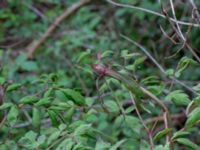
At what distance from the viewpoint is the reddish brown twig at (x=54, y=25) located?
11.1 ft

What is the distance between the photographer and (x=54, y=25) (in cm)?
343

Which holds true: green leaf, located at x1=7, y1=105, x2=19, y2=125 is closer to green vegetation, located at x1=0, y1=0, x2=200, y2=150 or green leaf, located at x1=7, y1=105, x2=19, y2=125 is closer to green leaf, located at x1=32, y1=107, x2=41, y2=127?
green leaf, located at x1=32, y1=107, x2=41, y2=127

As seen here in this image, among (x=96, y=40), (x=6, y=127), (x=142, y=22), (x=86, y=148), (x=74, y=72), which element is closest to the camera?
(x=86, y=148)

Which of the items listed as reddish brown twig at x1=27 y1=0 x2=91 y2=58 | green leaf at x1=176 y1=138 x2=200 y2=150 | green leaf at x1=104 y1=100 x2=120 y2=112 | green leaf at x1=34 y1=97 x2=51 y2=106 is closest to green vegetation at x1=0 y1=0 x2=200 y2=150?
reddish brown twig at x1=27 y1=0 x2=91 y2=58

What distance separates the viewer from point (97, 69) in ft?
4.32

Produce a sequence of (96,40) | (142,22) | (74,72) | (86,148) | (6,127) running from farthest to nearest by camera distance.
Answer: (142,22) < (96,40) < (74,72) < (6,127) < (86,148)

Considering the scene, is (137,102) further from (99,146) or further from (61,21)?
(61,21)

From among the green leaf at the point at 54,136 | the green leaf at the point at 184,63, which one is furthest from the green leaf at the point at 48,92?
the green leaf at the point at 184,63

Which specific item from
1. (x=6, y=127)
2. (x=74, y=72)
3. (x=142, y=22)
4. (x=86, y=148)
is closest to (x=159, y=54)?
(x=142, y=22)

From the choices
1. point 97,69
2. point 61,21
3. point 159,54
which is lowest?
point 159,54

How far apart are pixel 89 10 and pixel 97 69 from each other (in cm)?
228

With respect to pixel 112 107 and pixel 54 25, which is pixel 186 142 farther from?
pixel 54 25

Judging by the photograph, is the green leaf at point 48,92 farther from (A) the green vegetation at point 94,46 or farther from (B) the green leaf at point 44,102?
(A) the green vegetation at point 94,46

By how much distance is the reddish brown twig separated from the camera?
134 inches
